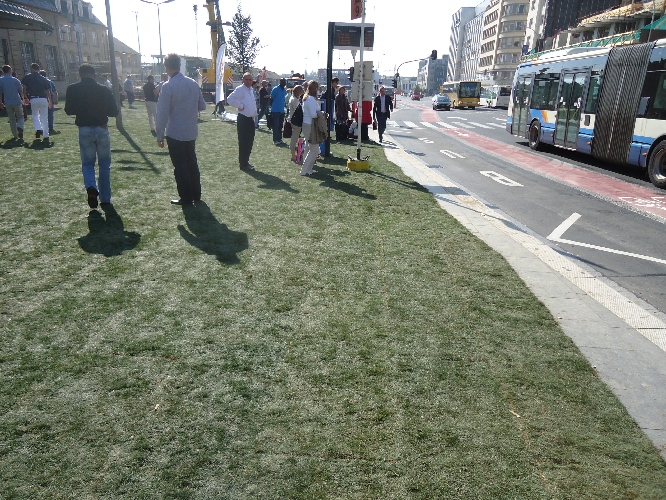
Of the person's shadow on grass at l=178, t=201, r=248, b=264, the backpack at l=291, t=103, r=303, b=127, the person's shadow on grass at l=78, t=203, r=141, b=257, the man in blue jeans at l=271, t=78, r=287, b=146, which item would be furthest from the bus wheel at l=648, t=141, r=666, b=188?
the person's shadow on grass at l=78, t=203, r=141, b=257

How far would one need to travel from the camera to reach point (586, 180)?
12594 mm

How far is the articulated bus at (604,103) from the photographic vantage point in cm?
1198

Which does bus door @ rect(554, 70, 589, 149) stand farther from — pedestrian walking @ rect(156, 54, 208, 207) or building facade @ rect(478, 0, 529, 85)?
building facade @ rect(478, 0, 529, 85)

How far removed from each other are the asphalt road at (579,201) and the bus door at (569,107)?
2.33 ft

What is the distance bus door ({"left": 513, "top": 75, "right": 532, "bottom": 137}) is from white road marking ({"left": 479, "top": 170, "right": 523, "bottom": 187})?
750 centimetres

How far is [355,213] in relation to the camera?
774 cm

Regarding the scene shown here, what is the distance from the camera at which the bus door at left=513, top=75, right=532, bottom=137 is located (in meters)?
19.5

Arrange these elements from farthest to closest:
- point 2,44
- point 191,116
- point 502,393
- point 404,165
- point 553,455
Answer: point 2,44
point 404,165
point 191,116
point 502,393
point 553,455

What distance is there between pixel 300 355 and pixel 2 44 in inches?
1464

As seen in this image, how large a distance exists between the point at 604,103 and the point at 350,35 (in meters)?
7.29

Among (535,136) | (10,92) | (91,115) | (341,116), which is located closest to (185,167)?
(91,115)

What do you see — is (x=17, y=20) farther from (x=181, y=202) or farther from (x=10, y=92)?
(x=181, y=202)

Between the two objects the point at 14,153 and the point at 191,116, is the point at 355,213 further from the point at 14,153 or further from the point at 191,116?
the point at 14,153

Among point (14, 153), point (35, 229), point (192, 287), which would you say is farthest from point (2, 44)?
point (192, 287)
